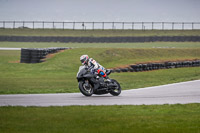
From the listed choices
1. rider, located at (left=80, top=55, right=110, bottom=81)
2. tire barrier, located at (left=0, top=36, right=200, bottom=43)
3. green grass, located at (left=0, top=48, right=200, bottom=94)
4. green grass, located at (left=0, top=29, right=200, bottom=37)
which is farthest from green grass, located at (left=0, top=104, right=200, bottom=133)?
green grass, located at (left=0, top=29, right=200, bottom=37)

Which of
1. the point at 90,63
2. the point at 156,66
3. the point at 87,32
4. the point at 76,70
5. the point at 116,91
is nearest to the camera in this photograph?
the point at 90,63

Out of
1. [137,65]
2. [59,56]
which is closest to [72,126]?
[137,65]

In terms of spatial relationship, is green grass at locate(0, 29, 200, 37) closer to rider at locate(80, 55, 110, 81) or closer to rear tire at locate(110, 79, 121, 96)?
rear tire at locate(110, 79, 121, 96)

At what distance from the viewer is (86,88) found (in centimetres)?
1750

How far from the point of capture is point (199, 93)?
18.4 meters

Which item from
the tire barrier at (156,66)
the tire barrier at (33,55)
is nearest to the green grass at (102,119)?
the tire barrier at (156,66)

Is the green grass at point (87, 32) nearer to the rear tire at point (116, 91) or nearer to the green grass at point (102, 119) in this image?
the rear tire at point (116, 91)

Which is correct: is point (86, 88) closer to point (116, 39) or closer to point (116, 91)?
point (116, 91)

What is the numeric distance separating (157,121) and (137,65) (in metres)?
21.6

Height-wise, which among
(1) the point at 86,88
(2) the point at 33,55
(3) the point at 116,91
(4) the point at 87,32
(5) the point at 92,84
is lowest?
→ (3) the point at 116,91

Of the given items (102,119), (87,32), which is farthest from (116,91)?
(87,32)

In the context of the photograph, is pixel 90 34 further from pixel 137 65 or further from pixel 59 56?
pixel 137 65

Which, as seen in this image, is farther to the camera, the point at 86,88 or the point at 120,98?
the point at 86,88

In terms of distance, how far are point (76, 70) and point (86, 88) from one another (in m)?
17.9
